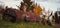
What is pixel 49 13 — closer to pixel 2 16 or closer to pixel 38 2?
pixel 38 2

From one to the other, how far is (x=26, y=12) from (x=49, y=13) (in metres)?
0.19

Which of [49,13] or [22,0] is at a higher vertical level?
[22,0]

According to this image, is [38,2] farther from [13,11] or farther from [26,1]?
[13,11]

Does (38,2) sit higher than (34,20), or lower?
higher

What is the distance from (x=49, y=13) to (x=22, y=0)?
9.4 inches

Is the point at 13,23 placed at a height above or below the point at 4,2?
below

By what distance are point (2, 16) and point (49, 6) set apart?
379 millimetres

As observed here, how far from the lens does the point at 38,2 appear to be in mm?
1239

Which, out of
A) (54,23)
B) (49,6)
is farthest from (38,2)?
(54,23)

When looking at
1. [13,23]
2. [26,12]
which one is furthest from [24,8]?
[13,23]

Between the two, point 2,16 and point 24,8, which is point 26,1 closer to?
point 24,8

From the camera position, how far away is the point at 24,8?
122 cm

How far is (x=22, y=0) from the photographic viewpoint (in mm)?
1233

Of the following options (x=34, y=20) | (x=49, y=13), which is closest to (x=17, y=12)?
(x=34, y=20)
